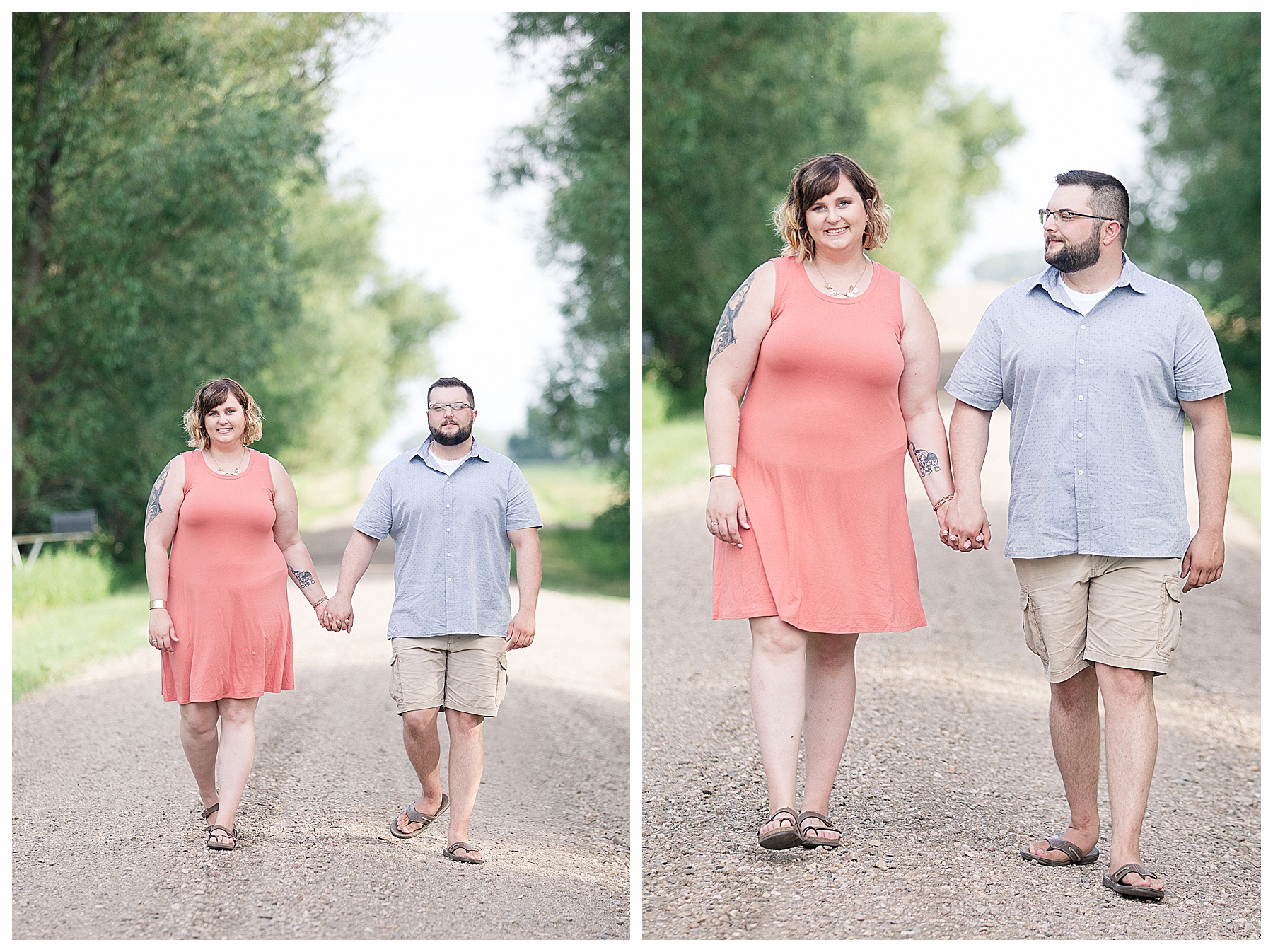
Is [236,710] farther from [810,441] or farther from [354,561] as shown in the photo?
[810,441]

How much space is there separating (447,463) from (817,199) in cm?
145

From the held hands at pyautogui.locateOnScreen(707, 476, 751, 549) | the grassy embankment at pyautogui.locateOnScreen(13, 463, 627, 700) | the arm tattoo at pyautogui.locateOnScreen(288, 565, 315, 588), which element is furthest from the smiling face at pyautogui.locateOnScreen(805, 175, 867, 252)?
the grassy embankment at pyautogui.locateOnScreen(13, 463, 627, 700)

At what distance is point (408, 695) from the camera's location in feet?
13.2

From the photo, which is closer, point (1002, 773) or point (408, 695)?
point (408, 695)

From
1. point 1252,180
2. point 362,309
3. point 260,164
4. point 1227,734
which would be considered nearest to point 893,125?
point 1252,180

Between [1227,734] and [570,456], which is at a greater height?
[570,456]

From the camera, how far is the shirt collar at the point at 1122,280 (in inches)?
135

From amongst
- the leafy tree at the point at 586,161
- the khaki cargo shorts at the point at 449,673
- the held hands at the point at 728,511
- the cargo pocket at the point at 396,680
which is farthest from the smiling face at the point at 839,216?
the leafy tree at the point at 586,161

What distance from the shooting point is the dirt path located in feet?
12.0

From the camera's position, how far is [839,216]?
11.3 ft

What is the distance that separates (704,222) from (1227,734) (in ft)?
36.6

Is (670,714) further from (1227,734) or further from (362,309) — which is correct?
(362,309)

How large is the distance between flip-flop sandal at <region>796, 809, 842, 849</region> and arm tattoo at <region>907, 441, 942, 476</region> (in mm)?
1082

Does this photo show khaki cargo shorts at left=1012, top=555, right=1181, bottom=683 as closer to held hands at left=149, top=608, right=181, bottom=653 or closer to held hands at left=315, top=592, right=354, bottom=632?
held hands at left=315, top=592, right=354, bottom=632
